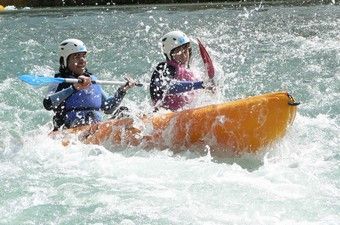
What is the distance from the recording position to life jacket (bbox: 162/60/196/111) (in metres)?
7.27

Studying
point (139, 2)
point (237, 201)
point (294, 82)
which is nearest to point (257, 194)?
point (237, 201)

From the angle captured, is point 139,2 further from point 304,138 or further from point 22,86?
point 304,138

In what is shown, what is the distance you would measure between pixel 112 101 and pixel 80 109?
40cm

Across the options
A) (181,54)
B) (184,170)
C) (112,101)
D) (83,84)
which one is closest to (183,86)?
(181,54)

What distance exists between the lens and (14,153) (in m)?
6.96

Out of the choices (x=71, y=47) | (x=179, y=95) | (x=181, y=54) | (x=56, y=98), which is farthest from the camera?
(x=181, y=54)

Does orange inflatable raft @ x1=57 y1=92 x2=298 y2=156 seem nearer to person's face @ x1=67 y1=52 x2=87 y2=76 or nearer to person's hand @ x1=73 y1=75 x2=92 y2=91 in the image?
person's hand @ x1=73 y1=75 x2=92 y2=91

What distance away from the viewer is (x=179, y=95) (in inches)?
287

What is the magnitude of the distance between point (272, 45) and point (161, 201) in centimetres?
1009

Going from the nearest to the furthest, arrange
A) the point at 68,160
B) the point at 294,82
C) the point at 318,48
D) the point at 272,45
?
the point at 68,160
the point at 294,82
the point at 318,48
the point at 272,45

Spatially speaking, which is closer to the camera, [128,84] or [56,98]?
[56,98]

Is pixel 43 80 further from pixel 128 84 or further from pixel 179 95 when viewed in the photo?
pixel 179 95

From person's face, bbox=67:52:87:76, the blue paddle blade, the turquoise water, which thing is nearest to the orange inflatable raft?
the turquoise water

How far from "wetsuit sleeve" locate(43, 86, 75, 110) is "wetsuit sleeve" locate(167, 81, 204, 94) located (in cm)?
113
